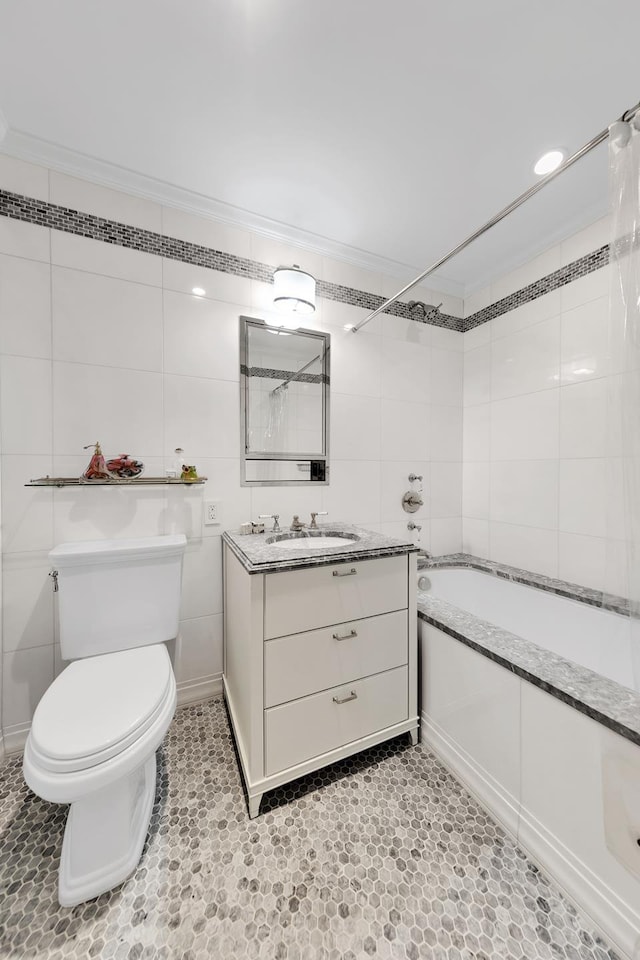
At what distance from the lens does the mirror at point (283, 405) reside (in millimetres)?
1785

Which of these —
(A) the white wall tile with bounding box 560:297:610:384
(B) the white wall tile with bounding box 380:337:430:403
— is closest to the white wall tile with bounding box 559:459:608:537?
(A) the white wall tile with bounding box 560:297:610:384

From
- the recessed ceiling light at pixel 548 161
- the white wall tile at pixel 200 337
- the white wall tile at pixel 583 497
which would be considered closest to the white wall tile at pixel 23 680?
the white wall tile at pixel 200 337

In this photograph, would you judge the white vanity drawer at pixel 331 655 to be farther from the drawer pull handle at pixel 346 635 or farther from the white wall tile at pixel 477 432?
the white wall tile at pixel 477 432

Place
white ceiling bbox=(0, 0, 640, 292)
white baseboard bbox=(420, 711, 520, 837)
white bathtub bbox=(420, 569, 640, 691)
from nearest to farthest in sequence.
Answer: white ceiling bbox=(0, 0, 640, 292), white baseboard bbox=(420, 711, 520, 837), white bathtub bbox=(420, 569, 640, 691)

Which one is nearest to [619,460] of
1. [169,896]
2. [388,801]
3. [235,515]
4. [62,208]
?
[388,801]

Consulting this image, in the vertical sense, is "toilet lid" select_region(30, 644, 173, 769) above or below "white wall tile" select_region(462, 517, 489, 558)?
below

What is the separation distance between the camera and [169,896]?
937 mm

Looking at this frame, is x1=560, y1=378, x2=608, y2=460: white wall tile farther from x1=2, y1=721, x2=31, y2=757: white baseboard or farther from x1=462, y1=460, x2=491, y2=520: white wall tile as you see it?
x1=2, y1=721, x2=31, y2=757: white baseboard

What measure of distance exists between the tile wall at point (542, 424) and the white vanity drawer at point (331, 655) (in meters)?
1.11

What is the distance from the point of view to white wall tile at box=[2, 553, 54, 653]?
138 centimetres

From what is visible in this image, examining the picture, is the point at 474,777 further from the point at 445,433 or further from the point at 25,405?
the point at 25,405

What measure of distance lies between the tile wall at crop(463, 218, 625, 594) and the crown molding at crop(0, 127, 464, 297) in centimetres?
76

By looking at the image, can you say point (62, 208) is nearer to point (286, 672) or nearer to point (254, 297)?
point (254, 297)

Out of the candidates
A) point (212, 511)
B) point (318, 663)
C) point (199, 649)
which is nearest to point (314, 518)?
point (212, 511)
